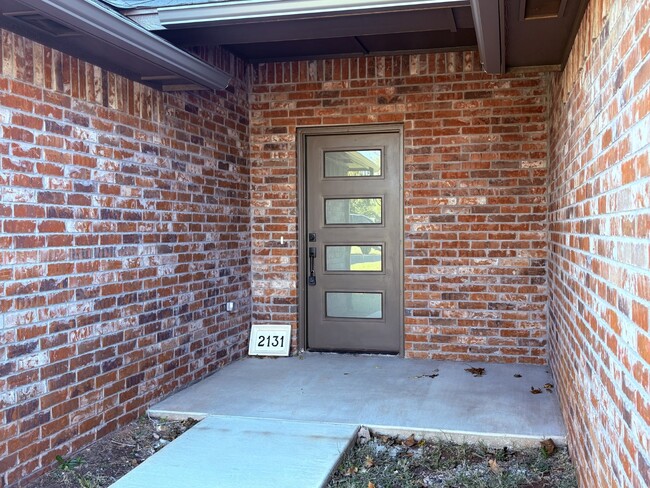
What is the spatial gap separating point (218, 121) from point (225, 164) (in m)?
0.39

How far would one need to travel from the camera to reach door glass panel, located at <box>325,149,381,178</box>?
229 inches

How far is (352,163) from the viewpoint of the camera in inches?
231

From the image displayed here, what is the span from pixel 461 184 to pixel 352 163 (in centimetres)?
106

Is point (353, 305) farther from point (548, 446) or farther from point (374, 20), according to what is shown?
point (374, 20)

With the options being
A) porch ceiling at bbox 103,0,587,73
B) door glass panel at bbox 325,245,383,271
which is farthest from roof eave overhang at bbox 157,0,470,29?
door glass panel at bbox 325,245,383,271

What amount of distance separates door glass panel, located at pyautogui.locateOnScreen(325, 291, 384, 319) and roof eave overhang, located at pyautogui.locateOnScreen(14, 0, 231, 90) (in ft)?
8.10

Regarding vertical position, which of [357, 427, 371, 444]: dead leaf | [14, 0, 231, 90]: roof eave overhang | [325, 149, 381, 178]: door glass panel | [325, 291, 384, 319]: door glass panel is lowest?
[357, 427, 371, 444]: dead leaf

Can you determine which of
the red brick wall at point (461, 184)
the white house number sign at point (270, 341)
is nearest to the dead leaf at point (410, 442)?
the red brick wall at point (461, 184)

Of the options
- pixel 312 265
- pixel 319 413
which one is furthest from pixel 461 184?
pixel 319 413

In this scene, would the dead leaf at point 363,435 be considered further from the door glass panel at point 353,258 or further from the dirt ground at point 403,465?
the door glass panel at point 353,258

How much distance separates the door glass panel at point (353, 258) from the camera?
584cm

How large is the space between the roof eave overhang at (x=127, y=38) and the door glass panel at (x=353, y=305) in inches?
97.2

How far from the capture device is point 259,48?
5457mm

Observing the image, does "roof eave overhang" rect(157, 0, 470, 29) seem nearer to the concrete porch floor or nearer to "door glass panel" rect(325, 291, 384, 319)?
the concrete porch floor
